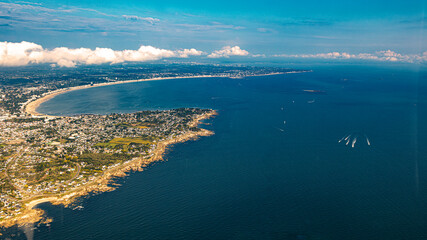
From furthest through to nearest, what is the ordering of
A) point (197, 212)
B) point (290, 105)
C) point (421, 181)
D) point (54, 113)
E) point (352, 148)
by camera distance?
1. point (290, 105)
2. point (54, 113)
3. point (352, 148)
4. point (421, 181)
5. point (197, 212)

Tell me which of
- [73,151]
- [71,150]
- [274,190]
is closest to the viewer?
[274,190]

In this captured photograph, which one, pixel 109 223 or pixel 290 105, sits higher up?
pixel 290 105

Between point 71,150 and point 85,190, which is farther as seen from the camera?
point 71,150

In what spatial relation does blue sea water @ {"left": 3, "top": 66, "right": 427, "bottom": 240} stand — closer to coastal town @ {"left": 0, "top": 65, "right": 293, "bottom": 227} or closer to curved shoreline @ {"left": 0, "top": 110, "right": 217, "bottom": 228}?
curved shoreline @ {"left": 0, "top": 110, "right": 217, "bottom": 228}

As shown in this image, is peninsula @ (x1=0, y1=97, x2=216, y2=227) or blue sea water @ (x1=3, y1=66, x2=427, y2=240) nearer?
blue sea water @ (x1=3, y1=66, x2=427, y2=240)

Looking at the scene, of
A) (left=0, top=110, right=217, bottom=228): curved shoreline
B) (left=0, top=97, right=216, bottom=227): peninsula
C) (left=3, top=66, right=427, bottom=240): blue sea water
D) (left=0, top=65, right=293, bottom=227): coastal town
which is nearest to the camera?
(left=3, top=66, right=427, bottom=240): blue sea water

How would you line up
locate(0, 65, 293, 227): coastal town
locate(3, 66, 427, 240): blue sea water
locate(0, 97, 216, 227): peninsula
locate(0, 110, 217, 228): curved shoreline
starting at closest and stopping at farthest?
1. locate(3, 66, 427, 240): blue sea water
2. locate(0, 110, 217, 228): curved shoreline
3. locate(0, 97, 216, 227): peninsula
4. locate(0, 65, 293, 227): coastal town

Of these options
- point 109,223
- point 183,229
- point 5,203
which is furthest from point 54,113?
point 183,229

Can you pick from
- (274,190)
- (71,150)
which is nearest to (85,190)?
(71,150)

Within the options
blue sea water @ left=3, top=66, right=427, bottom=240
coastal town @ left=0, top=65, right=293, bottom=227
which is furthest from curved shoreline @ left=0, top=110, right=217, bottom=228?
blue sea water @ left=3, top=66, right=427, bottom=240

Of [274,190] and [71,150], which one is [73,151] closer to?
[71,150]

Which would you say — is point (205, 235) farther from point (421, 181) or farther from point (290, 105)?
point (290, 105)
